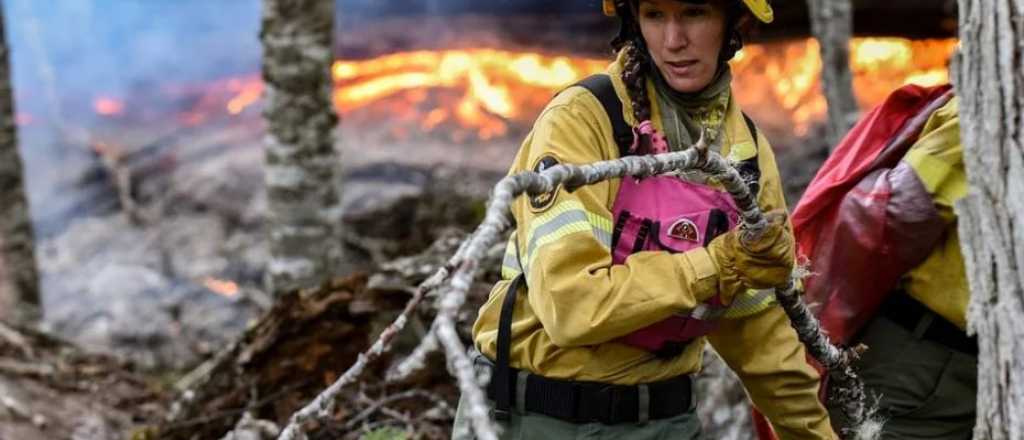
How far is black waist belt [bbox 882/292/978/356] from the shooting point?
11.8 feet

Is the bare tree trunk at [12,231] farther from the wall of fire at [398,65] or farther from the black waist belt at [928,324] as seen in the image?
the black waist belt at [928,324]

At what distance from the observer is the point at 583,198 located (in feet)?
9.20

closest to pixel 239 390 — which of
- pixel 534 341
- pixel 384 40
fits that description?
pixel 534 341

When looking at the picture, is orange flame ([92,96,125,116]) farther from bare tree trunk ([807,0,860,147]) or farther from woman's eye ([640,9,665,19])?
woman's eye ([640,9,665,19])

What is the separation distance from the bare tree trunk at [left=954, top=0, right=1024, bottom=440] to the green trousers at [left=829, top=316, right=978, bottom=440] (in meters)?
1.00

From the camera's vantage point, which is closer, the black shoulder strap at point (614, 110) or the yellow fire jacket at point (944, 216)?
the black shoulder strap at point (614, 110)

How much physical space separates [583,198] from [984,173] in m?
0.90

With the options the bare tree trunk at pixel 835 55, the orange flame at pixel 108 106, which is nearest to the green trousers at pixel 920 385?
the bare tree trunk at pixel 835 55

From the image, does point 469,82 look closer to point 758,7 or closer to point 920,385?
point 920,385

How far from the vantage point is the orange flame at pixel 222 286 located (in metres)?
11.9

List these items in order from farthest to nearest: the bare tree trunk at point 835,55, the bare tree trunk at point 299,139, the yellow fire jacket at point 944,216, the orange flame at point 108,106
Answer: the orange flame at point 108,106
the bare tree trunk at point 835,55
the bare tree trunk at point 299,139
the yellow fire jacket at point 944,216

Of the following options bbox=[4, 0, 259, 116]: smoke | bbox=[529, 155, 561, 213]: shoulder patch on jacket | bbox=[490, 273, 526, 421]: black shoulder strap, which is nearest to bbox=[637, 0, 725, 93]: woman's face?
bbox=[529, 155, 561, 213]: shoulder patch on jacket

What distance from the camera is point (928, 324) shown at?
143 inches

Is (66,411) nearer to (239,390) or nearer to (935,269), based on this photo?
(239,390)
